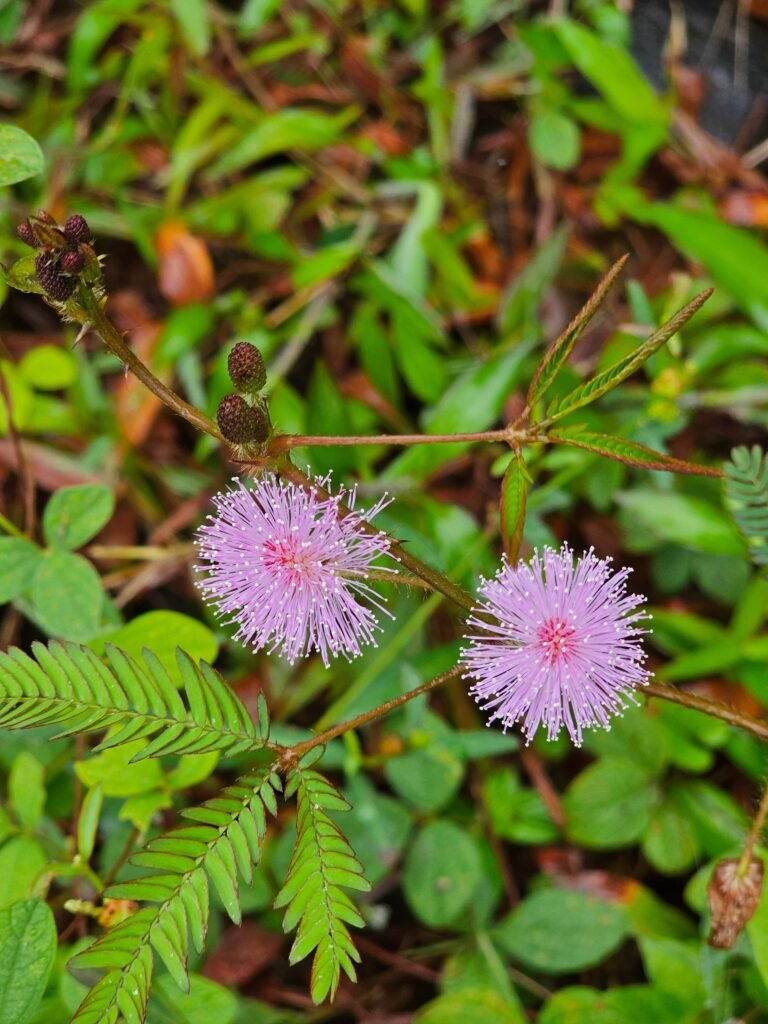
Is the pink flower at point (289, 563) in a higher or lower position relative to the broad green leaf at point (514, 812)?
higher

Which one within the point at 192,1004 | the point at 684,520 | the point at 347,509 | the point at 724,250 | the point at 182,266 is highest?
the point at 724,250

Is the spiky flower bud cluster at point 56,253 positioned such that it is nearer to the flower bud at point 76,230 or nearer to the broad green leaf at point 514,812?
the flower bud at point 76,230

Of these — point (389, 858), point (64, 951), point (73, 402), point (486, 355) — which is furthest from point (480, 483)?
point (64, 951)

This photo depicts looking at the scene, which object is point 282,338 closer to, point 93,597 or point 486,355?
point 486,355

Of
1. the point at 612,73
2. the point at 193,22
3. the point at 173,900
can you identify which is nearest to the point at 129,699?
the point at 173,900

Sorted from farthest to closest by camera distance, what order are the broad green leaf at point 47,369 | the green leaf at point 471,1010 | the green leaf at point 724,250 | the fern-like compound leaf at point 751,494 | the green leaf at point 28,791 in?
the broad green leaf at point 47,369
the green leaf at point 724,250
the green leaf at point 471,1010
the green leaf at point 28,791
the fern-like compound leaf at point 751,494

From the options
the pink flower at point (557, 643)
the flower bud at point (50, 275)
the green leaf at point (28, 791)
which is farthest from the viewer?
the green leaf at point (28, 791)

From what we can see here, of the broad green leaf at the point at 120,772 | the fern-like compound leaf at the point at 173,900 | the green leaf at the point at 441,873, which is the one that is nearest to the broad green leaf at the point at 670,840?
the green leaf at the point at 441,873

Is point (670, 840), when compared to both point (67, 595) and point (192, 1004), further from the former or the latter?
point (67, 595)

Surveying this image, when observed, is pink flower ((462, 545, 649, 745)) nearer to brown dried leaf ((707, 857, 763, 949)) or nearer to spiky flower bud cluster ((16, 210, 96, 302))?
brown dried leaf ((707, 857, 763, 949))
